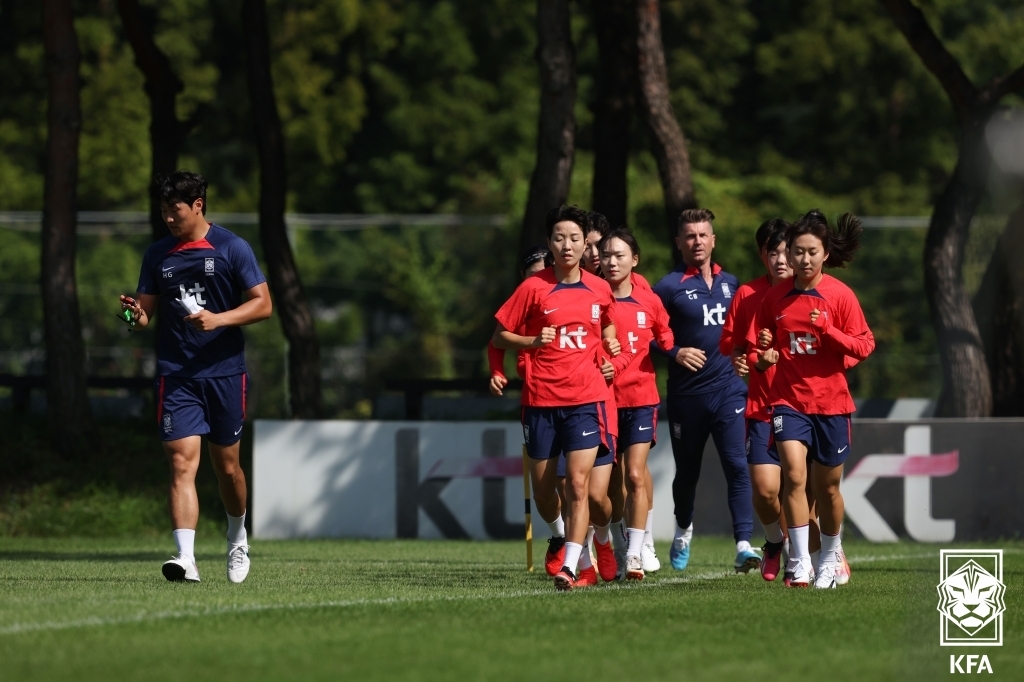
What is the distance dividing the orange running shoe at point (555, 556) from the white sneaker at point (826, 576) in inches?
62.7

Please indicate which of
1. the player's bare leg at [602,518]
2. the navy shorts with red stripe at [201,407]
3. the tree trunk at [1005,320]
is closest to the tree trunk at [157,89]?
the tree trunk at [1005,320]

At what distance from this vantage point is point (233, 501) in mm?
9641

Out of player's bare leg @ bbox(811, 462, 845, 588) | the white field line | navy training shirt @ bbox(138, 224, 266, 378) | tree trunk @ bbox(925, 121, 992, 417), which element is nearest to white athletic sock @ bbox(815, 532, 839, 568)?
player's bare leg @ bbox(811, 462, 845, 588)

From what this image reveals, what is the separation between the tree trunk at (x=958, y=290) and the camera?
1864 centimetres

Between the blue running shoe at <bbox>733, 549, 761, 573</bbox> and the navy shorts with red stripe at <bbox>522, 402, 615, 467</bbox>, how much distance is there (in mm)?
1743

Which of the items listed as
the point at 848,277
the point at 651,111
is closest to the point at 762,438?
the point at 651,111

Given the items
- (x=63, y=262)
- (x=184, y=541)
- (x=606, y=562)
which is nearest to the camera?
(x=184, y=541)

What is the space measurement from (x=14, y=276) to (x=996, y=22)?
25351mm

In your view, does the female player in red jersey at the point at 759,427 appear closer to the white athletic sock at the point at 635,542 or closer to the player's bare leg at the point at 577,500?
the white athletic sock at the point at 635,542

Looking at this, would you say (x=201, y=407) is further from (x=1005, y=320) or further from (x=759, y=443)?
(x=1005, y=320)

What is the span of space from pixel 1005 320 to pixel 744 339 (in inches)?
426

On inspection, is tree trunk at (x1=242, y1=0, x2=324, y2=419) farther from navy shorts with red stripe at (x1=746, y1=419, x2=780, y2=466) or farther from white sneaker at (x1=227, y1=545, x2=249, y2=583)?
navy shorts with red stripe at (x1=746, y1=419, x2=780, y2=466)

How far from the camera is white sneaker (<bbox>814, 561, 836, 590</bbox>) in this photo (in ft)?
30.3

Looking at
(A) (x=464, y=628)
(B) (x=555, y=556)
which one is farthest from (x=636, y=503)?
(A) (x=464, y=628)
